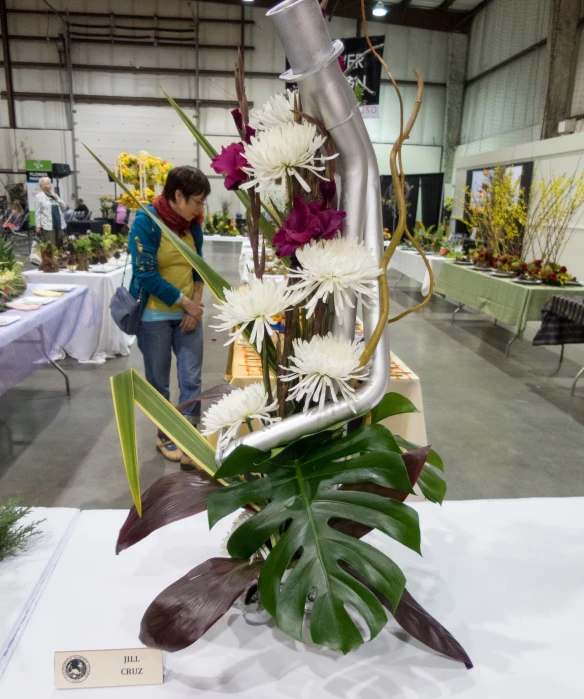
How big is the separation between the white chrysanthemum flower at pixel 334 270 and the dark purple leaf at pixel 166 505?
0.30 m

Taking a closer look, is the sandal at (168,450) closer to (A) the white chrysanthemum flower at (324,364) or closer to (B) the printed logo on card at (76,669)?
(B) the printed logo on card at (76,669)

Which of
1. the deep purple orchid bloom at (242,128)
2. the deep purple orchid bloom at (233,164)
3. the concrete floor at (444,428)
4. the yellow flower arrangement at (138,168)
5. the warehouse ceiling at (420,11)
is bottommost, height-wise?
the concrete floor at (444,428)

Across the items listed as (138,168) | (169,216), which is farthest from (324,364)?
(138,168)

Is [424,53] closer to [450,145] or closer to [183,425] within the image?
[450,145]

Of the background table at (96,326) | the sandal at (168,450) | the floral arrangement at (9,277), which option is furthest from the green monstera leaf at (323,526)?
the background table at (96,326)

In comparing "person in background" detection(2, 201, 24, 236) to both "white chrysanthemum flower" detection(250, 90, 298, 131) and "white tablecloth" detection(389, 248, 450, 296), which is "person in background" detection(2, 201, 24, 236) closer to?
"white tablecloth" detection(389, 248, 450, 296)

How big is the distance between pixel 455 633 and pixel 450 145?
1434 cm

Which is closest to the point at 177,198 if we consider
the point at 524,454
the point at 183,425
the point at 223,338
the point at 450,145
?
the point at 183,425

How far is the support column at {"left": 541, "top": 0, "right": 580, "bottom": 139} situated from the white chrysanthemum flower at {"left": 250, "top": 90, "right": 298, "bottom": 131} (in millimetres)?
9605

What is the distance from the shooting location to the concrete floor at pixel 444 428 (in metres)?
2.54

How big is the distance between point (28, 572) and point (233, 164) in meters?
0.69

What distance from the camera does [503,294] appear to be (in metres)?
4.85

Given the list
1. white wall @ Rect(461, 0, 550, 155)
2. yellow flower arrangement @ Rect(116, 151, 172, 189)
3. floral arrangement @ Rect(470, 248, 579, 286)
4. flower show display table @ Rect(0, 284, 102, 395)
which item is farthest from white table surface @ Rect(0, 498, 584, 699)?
white wall @ Rect(461, 0, 550, 155)

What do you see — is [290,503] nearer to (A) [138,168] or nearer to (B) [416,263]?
(A) [138,168]
